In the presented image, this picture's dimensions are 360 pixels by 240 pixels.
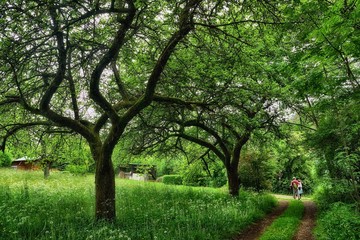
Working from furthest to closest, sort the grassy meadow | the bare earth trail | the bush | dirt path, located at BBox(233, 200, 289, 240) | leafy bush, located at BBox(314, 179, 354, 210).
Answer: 1. the bush
2. leafy bush, located at BBox(314, 179, 354, 210)
3. the bare earth trail
4. dirt path, located at BBox(233, 200, 289, 240)
5. the grassy meadow

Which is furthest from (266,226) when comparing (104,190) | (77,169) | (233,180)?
(77,169)

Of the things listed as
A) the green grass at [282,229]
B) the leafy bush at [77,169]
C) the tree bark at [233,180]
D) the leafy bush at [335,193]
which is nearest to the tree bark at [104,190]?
the green grass at [282,229]

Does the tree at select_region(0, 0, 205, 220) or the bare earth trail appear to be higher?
the tree at select_region(0, 0, 205, 220)

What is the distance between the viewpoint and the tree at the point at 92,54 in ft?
20.6

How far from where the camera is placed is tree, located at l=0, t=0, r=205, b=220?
20.6ft

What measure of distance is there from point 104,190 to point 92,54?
4.36 metres

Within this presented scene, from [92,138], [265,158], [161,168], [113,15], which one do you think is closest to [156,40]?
[113,15]

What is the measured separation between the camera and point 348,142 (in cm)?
1266

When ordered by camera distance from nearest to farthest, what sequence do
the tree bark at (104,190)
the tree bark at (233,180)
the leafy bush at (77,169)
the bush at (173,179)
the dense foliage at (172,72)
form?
1. the dense foliage at (172,72)
2. the tree bark at (104,190)
3. the tree bark at (233,180)
4. the leafy bush at (77,169)
5. the bush at (173,179)

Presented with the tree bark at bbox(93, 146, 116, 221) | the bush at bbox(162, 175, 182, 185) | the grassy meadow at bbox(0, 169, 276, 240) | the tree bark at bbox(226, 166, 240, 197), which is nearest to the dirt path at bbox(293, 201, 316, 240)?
the grassy meadow at bbox(0, 169, 276, 240)

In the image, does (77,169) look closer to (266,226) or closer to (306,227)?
(266,226)

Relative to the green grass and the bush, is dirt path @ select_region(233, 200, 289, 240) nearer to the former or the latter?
the green grass

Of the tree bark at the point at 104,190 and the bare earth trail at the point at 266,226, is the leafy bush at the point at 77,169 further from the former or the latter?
the tree bark at the point at 104,190

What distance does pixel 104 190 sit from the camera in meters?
9.45
